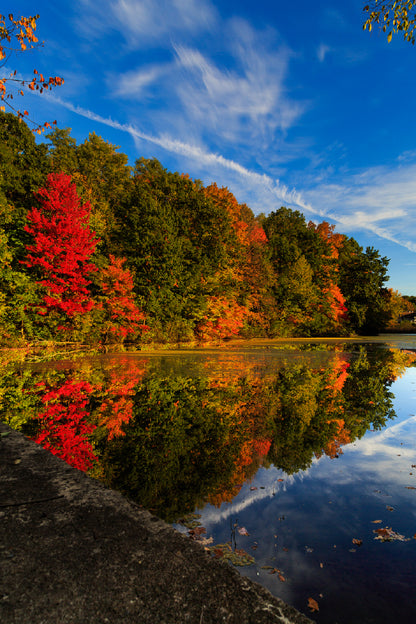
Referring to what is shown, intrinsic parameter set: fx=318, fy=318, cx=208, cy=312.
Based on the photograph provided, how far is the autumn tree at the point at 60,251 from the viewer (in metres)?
18.2

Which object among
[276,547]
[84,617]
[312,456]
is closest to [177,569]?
[84,617]

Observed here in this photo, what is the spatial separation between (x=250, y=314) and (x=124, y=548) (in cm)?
3032

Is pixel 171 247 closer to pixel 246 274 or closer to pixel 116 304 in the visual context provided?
pixel 116 304

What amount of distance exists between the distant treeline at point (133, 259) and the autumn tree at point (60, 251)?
69mm

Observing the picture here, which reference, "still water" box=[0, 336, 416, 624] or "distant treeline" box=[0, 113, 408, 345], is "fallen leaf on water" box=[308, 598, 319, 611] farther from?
"distant treeline" box=[0, 113, 408, 345]

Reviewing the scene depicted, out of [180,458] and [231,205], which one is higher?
[231,205]


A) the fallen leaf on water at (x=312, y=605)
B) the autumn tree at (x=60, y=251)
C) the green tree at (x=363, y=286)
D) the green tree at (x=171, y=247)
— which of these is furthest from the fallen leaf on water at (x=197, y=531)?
the green tree at (x=363, y=286)

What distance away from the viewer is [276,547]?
2.79m

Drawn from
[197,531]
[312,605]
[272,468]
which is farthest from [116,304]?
[312,605]

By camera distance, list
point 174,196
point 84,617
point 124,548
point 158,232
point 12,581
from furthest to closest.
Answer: point 174,196 → point 158,232 → point 124,548 → point 12,581 → point 84,617

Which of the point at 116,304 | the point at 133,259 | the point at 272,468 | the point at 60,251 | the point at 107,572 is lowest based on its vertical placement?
the point at 272,468

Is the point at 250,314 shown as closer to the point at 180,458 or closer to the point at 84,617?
the point at 180,458

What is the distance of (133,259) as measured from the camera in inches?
923

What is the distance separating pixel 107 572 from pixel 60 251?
19.2m
